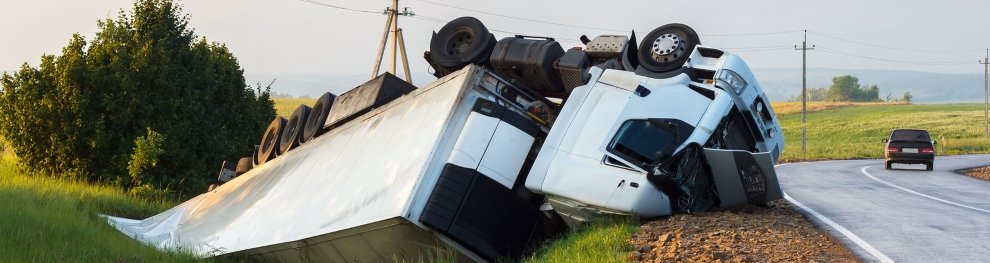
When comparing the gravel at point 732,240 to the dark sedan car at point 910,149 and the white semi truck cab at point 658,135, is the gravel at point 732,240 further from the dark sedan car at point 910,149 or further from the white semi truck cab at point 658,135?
the dark sedan car at point 910,149

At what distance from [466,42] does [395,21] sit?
22.7 m

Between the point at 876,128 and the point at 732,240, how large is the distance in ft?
250

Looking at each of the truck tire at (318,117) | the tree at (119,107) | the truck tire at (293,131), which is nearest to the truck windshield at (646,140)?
the truck tire at (318,117)

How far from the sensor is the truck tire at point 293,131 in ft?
50.4

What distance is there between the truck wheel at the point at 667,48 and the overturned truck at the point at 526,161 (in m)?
0.02

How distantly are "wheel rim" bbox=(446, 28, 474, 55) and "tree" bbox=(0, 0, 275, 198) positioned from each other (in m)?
10.0

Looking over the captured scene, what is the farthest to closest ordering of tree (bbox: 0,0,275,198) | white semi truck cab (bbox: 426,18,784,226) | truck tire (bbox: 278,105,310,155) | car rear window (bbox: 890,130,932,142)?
car rear window (bbox: 890,130,932,142) → tree (bbox: 0,0,275,198) → truck tire (bbox: 278,105,310,155) → white semi truck cab (bbox: 426,18,784,226)

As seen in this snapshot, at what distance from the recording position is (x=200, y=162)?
80.0ft

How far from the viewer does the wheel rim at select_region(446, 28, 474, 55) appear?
14.6m

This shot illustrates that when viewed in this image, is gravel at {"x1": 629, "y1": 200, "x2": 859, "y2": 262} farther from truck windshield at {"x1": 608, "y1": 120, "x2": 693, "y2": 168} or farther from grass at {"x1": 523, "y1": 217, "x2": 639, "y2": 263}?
truck windshield at {"x1": 608, "y1": 120, "x2": 693, "y2": 168}

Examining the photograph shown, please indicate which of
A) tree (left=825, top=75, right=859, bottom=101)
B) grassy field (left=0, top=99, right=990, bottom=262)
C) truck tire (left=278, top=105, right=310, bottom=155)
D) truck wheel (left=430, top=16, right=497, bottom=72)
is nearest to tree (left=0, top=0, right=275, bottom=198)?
grassy field (left=0, top=99, right=990, bottom=262)

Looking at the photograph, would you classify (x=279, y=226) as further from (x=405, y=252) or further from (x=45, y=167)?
(x=45, y=167)

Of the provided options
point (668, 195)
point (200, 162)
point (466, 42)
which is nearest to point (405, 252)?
point (668, 195)

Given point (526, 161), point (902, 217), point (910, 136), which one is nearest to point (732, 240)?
point (526, 161)
